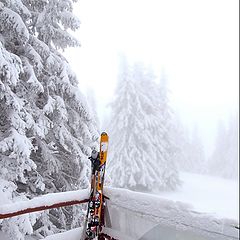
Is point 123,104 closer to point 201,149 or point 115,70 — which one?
point 115,70

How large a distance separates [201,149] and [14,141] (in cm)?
6125

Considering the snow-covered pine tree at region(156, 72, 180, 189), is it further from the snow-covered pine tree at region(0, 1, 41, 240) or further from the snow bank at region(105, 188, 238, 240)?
the snow bank at region(105, 188, 238, 240)

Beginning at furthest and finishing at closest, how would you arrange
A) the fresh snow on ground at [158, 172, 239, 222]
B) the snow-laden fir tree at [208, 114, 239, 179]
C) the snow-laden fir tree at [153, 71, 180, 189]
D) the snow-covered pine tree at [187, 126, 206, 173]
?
1. the snow-covered pine tree at [187, 126, 206, 173]
2. the snow-laden fir tree at [208, 114, 239, 179]
3. the snow-laden fir tree at [153, 71, 180, 189]
4. the fresh snow on ground at [158, 172, 239, 222]

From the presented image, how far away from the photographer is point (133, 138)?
29.0 m

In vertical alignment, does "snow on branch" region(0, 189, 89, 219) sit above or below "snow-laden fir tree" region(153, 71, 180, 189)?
below

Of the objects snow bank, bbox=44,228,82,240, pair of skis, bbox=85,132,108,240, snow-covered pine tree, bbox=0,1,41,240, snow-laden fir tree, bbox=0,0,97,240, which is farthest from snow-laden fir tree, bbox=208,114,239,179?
snow bank, bbox=44,228,82,240

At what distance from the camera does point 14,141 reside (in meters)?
6.66

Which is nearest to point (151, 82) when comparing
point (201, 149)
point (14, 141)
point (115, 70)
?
point (115, 70)

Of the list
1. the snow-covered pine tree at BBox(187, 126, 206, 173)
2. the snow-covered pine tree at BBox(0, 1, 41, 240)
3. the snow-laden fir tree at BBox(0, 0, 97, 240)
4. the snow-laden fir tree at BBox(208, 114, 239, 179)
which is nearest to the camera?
the snow-covered pine tree at BBox(0, 1, 41, 240)

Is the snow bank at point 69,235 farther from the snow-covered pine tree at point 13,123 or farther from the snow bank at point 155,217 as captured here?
the snow-covered pine tree at point 13,123

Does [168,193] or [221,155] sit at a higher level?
[221,155]

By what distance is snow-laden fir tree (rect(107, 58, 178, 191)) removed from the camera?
92.2ft

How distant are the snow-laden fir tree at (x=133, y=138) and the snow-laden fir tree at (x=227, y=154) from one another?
3237 cm

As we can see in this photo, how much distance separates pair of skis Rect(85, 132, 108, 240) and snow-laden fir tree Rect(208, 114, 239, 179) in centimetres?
5645
